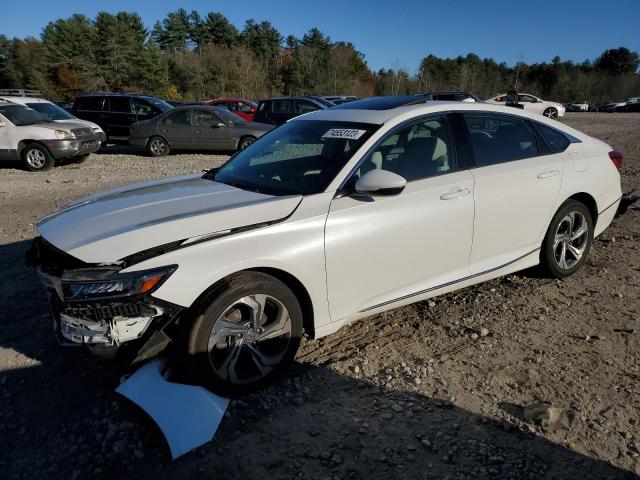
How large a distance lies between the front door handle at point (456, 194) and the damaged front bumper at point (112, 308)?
6.56 ft

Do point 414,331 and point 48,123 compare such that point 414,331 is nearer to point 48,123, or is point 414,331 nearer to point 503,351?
point 503,351

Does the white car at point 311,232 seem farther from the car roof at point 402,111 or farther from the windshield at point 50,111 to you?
the windshield at point 50,111

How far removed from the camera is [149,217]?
2.88 metres

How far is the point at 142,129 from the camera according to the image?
1445 cm

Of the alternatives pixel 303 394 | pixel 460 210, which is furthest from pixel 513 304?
pixel 303 394

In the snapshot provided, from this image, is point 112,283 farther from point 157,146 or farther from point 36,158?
point 157,146

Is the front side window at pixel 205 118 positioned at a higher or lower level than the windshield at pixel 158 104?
lower

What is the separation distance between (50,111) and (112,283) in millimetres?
12575

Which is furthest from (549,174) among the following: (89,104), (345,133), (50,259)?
(89,104)

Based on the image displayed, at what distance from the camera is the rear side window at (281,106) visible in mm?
Answer: 16578

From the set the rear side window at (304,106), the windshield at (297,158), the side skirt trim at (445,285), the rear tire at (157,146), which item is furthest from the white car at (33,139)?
the side skirt trim at (445,285)

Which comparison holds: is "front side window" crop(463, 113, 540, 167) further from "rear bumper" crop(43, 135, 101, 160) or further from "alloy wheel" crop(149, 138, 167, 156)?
"alloy wheel" crop(149, 138, 167, 156)

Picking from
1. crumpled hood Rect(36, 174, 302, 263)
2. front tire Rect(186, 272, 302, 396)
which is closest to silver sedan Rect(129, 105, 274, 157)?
crumpled hood Rect(36, 174, 302, 263)

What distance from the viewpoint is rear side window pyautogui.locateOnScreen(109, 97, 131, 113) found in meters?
16.0
